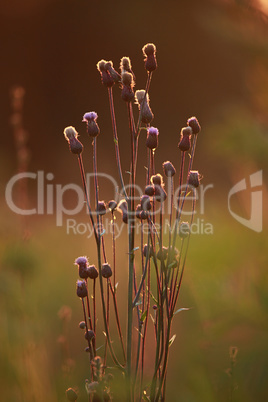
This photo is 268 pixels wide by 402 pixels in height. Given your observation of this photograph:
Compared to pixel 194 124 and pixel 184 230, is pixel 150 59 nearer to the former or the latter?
pixel 194 124

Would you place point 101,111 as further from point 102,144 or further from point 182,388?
point 182,388

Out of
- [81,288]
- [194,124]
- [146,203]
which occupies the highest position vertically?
[194,124]

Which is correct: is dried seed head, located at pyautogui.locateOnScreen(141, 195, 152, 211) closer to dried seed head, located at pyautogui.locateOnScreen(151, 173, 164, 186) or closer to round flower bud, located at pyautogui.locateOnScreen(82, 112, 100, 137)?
dried seed head, located at pyautogui.locateOnScreen(151, 173, 164, 186)

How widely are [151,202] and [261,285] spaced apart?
0.68ft

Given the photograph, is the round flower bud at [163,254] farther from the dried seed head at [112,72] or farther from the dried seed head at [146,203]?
the dried seed head at [112,72]

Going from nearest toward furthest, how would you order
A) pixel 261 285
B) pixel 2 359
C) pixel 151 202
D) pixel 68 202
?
pixel 261 285 < pixel 151 202 < pixel 2 359 < pixel 68 202

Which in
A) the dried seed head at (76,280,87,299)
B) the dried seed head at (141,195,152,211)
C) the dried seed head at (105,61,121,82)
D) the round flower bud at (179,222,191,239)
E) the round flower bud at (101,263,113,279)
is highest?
the dried seed head at (105,61,121,82)

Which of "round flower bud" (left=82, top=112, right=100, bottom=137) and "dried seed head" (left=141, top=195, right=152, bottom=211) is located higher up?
"round flower bud" (left=82, top=112, right=100, bottom=137)

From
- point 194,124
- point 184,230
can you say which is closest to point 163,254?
point 184,230

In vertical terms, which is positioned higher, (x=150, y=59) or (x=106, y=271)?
(x=150, y=59)

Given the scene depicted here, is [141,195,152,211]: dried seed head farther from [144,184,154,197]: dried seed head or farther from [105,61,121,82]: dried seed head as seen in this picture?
[105,61,121,82]: dried seed head

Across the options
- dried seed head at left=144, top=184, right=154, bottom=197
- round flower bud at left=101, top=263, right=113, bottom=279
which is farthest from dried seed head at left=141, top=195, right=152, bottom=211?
round flower bud at left=101, top=263, right=113, bottom=279

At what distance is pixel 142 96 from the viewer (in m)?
0.76

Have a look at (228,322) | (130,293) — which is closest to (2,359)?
(130,293)
